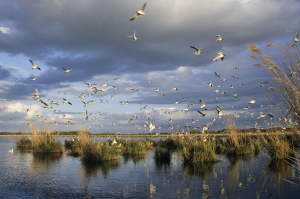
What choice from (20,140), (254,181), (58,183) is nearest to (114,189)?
(58,183)

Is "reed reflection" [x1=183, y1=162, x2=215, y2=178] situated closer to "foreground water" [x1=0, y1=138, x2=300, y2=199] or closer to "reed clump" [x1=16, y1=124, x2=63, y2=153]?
"foreground water" [x1=0, y1=138, x2=300, y2=199]

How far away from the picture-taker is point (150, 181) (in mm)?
14695

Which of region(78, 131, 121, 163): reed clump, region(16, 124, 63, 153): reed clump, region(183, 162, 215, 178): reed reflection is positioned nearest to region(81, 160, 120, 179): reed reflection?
region(78, 131, 121, 163): reed clump

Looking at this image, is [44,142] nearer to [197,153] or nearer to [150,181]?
[197,153]

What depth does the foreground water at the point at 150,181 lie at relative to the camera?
1210 cm

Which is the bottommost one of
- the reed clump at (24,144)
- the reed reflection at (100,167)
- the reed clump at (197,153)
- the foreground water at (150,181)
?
the foreground water at (150,181)

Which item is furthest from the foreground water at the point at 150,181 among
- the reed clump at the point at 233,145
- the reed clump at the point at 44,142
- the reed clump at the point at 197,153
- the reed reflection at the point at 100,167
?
the reed clump at the point at 44,142

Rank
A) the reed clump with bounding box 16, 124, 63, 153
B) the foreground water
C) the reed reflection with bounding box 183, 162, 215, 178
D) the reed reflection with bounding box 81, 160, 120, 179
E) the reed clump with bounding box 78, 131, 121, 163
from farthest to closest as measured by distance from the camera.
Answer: the reed clump with bounding box 16, 124, 63, 153 < the reed clump with bounding box 78, 131, 121, 163 < the reed reflection with bounding box 81, 160, 120, 179 < the reed reflection with bounding box 183, 162, 215, 178 < the foreground water

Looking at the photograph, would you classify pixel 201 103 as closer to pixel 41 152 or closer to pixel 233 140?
pixel 233 140

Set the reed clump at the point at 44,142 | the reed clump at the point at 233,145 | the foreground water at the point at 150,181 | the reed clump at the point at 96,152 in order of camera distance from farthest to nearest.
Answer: the reed clump at the point at 44,142 < the reed clump at the point at 233,145 < the reed clump at the point at 96,152 < the foreground water at the point at 150,181

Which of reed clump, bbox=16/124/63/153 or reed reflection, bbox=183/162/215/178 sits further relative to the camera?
A: reed clump, bbox=16/124/63/153

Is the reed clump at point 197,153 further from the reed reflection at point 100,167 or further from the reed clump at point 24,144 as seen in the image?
the reed clump at point 24,144

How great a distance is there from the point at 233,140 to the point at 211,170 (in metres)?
11.0

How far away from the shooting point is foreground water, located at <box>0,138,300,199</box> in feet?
39.7
